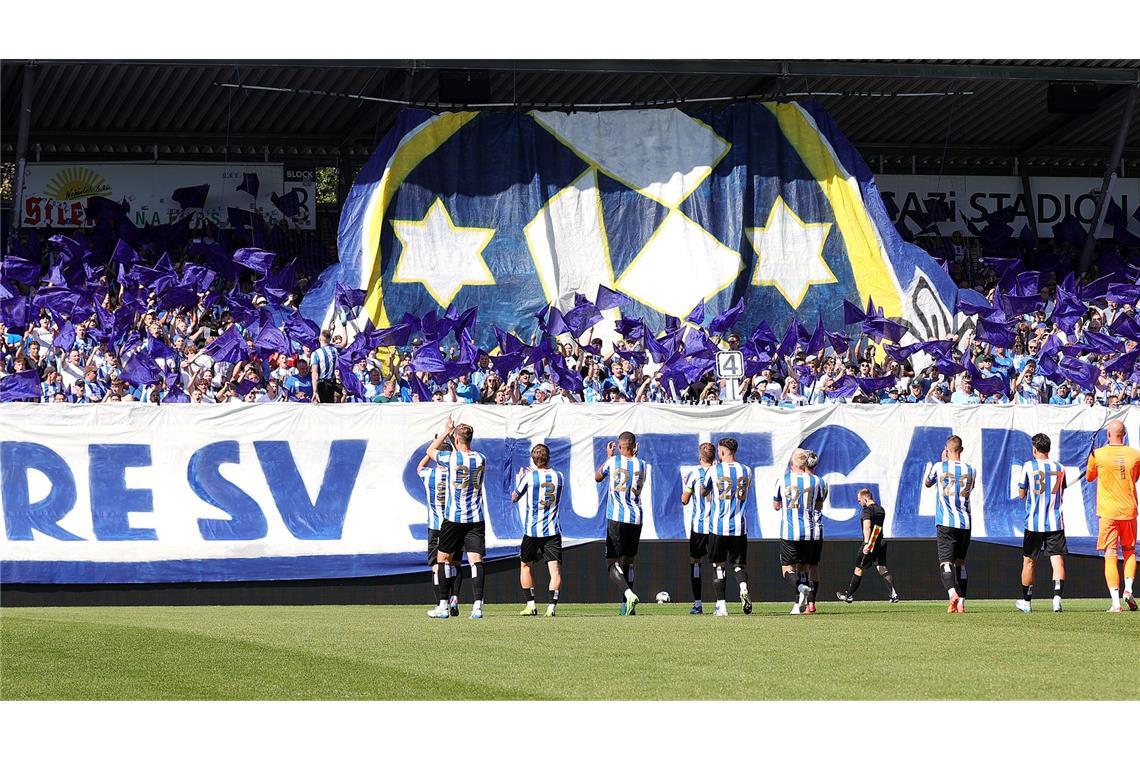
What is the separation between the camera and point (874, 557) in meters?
18.7

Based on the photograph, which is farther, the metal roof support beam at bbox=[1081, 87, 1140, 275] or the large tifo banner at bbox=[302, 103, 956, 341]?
the metal roof support beam at bbox=[1081, 87, 1140, 275]

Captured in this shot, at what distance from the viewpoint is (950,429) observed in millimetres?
21188

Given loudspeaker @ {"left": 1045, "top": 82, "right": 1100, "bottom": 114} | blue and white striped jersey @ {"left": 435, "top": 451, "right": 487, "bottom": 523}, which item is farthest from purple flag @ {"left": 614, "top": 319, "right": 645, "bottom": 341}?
loudspeaker @ {"left": 1045, "top": 82, "right": 1100, "bottom": 114}

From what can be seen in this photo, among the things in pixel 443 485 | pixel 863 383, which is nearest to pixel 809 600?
pixel 443 485

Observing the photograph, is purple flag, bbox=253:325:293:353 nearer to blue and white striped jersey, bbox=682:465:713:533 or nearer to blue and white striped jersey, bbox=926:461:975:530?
blue and white striped jersey, bbox=682:465:713:533

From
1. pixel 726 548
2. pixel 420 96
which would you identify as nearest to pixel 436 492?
pixel 726 548

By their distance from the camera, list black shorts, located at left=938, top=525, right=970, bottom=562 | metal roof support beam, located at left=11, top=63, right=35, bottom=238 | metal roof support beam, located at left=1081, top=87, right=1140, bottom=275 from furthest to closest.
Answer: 1. metal roof support beam, located at left=1081, top=87, right=1140, bottom=275
2. metal roof support beam, located at left=11, top=63, right=35, bottom=238
3. black shorts, located at left=938, top=525, right=970, bottom=562

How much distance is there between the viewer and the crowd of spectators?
22266 mm

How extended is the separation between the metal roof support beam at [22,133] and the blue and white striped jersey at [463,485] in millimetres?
16801

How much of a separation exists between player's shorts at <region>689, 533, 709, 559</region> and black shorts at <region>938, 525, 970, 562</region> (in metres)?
2.71

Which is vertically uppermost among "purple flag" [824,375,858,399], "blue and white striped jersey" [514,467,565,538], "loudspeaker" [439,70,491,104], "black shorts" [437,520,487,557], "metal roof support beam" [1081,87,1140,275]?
"loudspeaker" [439,70,491,104]

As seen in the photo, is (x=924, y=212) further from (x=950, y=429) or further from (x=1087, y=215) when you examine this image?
(x=950, y=429)

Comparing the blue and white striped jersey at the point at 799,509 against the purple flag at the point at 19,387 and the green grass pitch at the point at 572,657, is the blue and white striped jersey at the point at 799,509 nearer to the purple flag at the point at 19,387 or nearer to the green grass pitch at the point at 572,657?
the green grass pitch at the point at 572,657

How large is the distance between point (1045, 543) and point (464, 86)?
17412 mm
